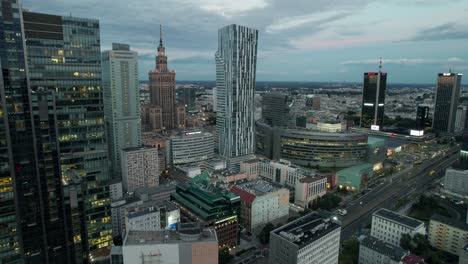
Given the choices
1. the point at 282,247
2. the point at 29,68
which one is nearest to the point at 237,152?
the point at 282,247

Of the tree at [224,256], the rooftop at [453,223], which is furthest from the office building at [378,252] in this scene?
the tree at [224,256]

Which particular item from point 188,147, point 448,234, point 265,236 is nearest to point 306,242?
point 265,236

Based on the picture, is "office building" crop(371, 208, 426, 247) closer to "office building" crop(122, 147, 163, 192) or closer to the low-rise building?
the low-rise building

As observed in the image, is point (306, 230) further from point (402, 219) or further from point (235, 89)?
point (235, 89)

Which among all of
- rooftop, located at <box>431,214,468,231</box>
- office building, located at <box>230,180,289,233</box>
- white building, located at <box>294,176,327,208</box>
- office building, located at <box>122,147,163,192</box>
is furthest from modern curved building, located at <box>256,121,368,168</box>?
rooftop, located at <box>431,214,468,231</box>

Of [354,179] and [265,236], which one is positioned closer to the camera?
[265,236]

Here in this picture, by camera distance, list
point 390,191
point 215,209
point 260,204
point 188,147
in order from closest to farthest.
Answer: point 215,209 < point 260,204 < point 390,191 < point 188,147

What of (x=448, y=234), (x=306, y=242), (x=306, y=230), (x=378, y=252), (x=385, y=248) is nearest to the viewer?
(x=306, y=242)
